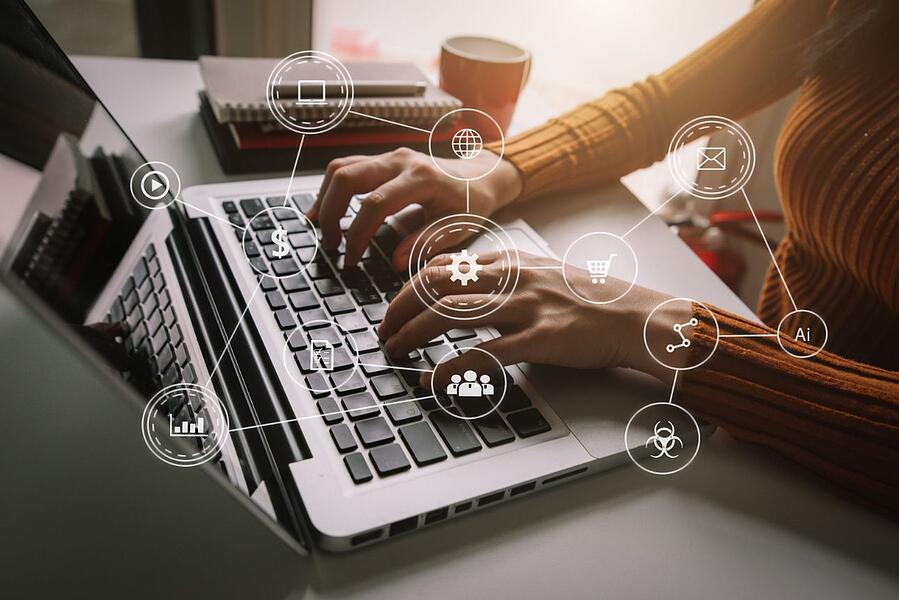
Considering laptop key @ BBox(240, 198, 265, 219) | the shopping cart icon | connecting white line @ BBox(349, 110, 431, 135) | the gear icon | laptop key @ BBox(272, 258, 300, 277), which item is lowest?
the shopping cart icon

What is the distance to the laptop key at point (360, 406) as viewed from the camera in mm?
369

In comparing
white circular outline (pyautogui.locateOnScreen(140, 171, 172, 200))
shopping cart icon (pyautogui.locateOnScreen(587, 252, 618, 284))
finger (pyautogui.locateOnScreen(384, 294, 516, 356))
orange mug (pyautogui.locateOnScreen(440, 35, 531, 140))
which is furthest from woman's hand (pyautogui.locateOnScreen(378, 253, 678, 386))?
orange mug (pyautogui.locateOnScreen(440, 35, 531, 140))

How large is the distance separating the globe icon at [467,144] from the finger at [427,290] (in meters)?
0.23

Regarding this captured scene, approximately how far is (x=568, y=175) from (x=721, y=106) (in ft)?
0.64

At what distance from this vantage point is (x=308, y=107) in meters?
0.62

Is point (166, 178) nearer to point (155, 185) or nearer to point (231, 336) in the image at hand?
point (155, 185)

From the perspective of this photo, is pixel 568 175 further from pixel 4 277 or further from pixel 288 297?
pixel 4 277

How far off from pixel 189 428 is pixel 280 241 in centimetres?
21

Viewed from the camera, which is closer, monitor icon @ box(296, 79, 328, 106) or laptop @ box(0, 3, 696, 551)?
laptop @ box(0, 3, 696, 551)

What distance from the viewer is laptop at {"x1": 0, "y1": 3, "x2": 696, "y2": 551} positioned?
0.32 metres

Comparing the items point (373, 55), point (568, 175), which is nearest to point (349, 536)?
point (568, 175)

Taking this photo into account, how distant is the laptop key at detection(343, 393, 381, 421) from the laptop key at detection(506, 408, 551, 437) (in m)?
0.08

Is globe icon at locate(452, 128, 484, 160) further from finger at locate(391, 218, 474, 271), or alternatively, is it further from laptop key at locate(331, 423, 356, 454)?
laptop key at locate(331, 423, 356, 454)

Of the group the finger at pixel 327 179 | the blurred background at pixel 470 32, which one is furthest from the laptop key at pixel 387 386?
the blurred background at pixel 470 32
